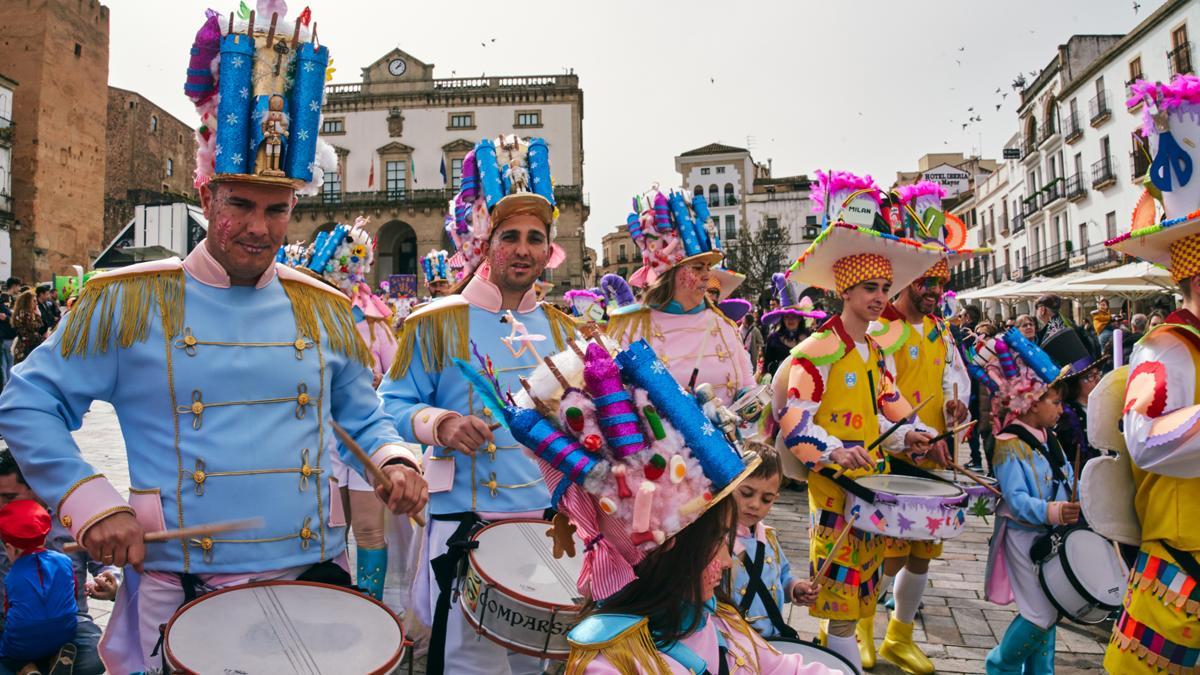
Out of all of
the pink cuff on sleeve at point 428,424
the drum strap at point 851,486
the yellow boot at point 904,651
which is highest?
the pink cuff on sleeve at point 428,424

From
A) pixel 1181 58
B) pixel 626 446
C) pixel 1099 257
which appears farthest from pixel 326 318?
pixel 1099 257

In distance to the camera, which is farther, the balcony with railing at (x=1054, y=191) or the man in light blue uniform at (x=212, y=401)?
the balcony with railing at (x=1054, y=191)

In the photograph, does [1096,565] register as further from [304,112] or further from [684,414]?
[304,112]

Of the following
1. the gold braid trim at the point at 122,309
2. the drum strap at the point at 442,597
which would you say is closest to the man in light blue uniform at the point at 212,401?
the gold braid trim at the point at 122,309

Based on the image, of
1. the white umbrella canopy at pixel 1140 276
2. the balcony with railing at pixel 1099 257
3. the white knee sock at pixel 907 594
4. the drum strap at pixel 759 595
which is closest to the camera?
the drum strap at pixel 759 595

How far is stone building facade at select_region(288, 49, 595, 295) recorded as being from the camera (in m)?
53.2

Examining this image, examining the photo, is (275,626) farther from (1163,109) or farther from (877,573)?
(1163,109)

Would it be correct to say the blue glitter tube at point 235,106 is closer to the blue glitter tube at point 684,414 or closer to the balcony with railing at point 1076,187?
the blue glitter tube at point 684,414

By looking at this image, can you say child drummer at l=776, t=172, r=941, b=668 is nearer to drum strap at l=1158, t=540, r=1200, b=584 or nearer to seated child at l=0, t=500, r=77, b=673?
drum strap at l=1158, t=540, r=1200, b=584

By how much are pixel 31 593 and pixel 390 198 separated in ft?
171

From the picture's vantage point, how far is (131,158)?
49.9m

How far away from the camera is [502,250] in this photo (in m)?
3.38

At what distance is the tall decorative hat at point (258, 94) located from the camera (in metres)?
2.34

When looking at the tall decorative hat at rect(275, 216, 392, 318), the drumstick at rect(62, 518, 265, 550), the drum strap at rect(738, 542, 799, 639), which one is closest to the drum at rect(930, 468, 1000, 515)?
the drum strap at rect(738, 542, 799, 639)
